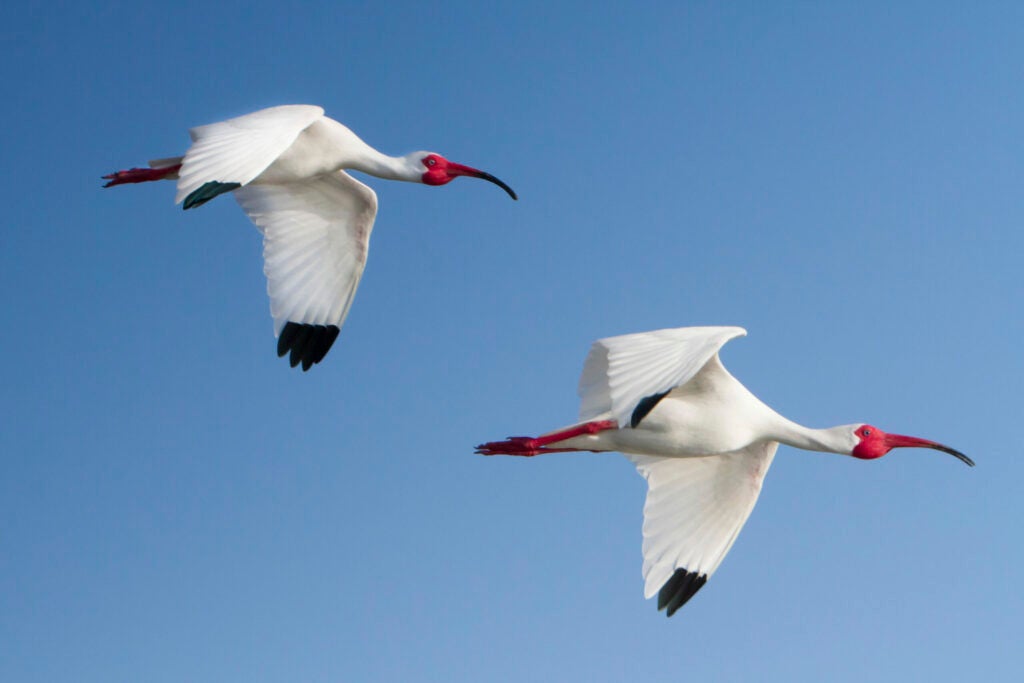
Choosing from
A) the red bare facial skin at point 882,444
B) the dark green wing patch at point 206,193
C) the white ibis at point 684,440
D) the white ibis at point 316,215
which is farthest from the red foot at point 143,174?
the red bare facial skin at point 882,444

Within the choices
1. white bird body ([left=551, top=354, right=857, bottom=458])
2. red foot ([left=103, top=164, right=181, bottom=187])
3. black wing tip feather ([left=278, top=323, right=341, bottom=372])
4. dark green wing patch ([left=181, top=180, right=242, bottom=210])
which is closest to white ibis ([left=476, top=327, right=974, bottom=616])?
white bird body ([left=551, top=354, right=857, bottom=458])

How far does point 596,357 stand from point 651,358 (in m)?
1.31

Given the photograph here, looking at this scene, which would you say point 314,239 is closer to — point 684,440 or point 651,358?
point 684,440

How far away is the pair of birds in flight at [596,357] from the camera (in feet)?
39.4

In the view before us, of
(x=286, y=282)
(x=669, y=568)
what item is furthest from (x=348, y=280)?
(x=669, y=568)

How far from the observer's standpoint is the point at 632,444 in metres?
13.4

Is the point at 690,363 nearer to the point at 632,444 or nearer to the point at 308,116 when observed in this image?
the point at 632,444

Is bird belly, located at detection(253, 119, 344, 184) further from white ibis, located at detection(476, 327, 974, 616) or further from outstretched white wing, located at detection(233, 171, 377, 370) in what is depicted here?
white ibis, located at detection(476, 327, 974, 616)

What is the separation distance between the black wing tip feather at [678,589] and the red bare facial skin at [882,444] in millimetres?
2033

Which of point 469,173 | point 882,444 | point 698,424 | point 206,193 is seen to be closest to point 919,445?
point 882,444

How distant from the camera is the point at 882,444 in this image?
14.5 metres

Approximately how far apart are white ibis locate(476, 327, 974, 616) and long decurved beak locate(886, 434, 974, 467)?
0.03 feet

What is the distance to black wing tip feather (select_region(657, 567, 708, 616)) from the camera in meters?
14.1

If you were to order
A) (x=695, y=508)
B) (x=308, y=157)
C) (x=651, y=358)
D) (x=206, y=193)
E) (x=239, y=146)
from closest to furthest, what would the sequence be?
1. (x=206, y=193)
2. (x=651, y=358)
3. (x=239, y=146)
4. (x=695, y=508)
5. (x=308, y=157)
